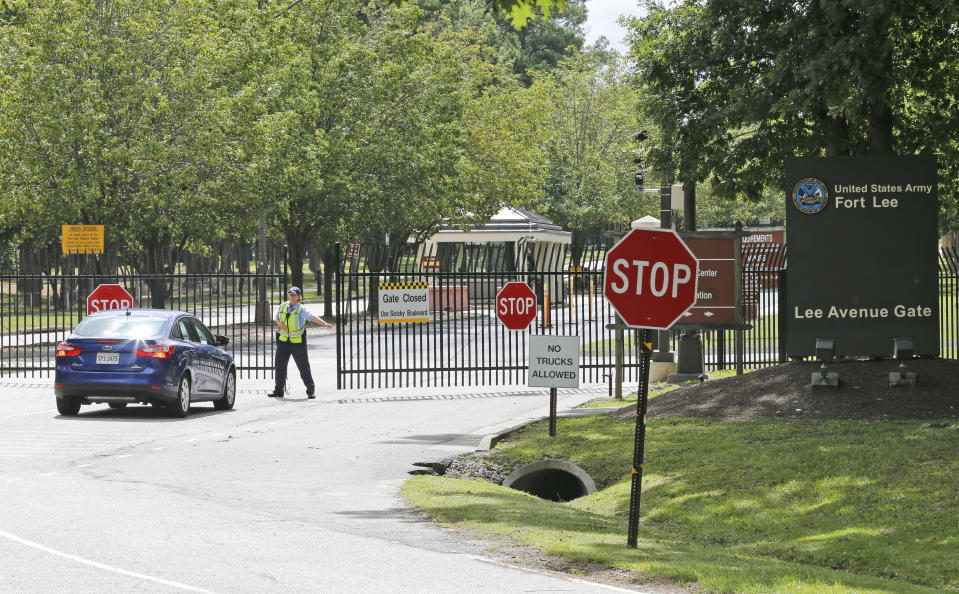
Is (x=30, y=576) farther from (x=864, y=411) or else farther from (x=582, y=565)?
(x=864, y=411)

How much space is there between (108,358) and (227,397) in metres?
2.74

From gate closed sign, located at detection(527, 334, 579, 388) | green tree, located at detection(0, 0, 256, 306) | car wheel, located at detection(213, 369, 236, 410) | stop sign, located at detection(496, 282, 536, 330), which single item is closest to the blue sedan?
car wheel, located at detection(213, 369, 236, 410)

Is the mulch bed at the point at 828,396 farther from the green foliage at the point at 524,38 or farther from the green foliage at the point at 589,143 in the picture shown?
the green foliage at the point at 524,38

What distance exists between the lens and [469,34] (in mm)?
56125

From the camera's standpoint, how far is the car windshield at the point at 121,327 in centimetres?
1877

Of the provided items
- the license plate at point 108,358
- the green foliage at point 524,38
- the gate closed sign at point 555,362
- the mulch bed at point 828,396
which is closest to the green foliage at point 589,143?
the green foliage at point 524,38

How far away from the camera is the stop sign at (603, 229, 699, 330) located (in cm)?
995

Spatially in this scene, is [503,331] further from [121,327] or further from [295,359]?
[121,327]

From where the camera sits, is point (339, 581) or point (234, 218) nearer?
point (339, 581)

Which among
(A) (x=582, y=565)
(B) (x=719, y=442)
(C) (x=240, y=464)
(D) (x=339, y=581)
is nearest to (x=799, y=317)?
(B) (x=719, y=442)

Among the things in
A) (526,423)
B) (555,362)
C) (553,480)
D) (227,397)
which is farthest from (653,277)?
(227,397)

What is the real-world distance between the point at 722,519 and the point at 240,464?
5.47 m

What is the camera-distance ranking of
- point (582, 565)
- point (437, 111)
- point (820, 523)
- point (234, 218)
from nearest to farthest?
point (582, 565) → point (820, 523) → point (234, 218) → point (437, 111)

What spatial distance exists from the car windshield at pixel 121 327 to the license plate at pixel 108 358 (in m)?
0.33
